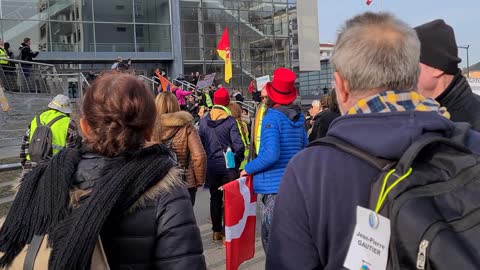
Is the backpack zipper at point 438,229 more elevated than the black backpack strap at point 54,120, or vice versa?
the black backpack strap at point 54,120

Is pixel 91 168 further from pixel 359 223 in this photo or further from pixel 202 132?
pixel 202 132

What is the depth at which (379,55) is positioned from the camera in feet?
5.16

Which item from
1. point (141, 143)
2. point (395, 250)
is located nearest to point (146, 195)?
point (141, 143)

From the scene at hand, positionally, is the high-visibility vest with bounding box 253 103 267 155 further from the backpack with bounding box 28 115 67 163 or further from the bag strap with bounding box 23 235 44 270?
the bag strap with bounding box 23 235 44 270

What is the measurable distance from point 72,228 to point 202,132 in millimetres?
4815

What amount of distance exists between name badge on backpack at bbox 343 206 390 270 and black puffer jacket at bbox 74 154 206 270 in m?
0.74

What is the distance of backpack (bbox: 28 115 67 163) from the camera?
5.55 metres

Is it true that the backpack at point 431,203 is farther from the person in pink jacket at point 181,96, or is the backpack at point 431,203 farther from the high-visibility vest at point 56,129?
the person in pink jacket at point 181,96

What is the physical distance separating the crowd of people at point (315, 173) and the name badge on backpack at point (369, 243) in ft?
0.05

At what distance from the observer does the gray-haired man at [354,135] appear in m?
1.52

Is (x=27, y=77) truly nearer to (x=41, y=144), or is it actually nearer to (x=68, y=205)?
(x=41, y=144)

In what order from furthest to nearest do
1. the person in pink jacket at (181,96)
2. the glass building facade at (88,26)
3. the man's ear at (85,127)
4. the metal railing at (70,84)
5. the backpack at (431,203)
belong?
the glass building facade at (88,26) < the metal railing at (70,84) < the person in pink jacket at (181,96) < the man's ear at (85,127) < the backpack at (431,203)

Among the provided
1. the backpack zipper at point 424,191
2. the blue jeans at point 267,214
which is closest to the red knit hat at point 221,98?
the blue jeans at point 267,214

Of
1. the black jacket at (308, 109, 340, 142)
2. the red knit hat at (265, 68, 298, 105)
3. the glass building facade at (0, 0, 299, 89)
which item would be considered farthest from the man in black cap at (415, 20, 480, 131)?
the glass building facade at (0, 0, 299, 89)
